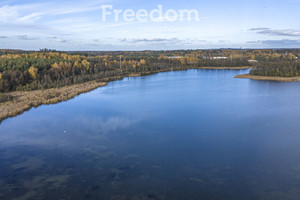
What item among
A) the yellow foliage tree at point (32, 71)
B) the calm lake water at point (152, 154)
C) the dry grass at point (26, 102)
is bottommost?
the calm lake water at point (152, 154)

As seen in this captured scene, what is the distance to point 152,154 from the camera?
12.2 m

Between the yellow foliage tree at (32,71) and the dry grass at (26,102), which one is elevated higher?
the yellow foliage tree at (32,71)

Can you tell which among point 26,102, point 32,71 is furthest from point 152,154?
point 32,71

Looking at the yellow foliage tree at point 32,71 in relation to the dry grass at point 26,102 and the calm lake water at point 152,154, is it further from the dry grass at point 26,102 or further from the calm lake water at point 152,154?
the calm lake water at point 152,154

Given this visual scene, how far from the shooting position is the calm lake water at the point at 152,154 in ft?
30.4

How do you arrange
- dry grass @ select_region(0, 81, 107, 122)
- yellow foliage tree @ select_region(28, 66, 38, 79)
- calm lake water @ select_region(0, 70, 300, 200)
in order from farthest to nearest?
yellow foliage tree @ select_region(28, 66, 38, 79) → dry grass @ select_region(0, 81, 107, 122) → calm lake water @ select_region(0, 70, 300, 200)

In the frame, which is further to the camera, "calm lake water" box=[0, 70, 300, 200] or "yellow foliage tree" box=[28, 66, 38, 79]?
"yellow foliage tree" box=[28, 66, 38, 79]

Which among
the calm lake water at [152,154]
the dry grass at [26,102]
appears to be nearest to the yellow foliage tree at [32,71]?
the dry grass at [26,102]

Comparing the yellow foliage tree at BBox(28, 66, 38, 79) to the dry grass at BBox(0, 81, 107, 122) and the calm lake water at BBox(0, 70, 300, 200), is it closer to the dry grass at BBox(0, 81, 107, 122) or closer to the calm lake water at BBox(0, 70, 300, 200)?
the dry grass at BBox(0, 81, 107, 122)

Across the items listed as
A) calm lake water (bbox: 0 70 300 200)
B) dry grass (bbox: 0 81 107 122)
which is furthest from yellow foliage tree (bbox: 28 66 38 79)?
calm lake water (bbox: 0 70 300 200)

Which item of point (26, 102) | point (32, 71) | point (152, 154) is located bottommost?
point (152, 154)

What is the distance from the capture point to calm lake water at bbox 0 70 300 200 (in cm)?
927

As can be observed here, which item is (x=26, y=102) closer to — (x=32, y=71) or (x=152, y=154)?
(x=32, y=71)

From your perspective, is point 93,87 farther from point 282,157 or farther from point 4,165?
point 282,157
